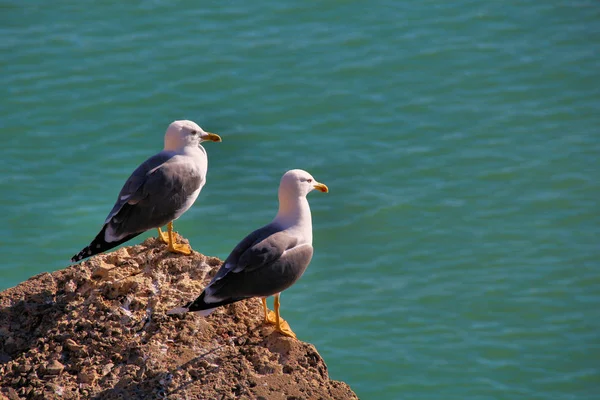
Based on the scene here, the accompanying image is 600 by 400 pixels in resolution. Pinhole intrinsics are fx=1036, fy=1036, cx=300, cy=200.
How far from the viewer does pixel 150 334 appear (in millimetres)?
6387

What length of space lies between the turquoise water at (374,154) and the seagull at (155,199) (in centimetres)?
361

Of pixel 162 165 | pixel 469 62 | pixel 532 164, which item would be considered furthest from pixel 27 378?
pixel 469 62

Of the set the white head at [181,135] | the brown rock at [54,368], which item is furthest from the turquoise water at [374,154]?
the brown rock at [54,368]

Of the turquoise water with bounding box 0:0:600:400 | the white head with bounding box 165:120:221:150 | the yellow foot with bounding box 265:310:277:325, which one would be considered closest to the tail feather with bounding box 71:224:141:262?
the white head with bounding box 165:120:221:150

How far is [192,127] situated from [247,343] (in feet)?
6.18

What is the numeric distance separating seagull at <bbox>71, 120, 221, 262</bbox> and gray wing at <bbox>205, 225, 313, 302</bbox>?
742mm

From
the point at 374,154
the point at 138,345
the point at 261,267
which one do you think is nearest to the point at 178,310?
the point at 138,345

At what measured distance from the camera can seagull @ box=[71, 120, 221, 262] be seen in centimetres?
721

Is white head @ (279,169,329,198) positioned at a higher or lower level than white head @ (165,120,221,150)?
lower

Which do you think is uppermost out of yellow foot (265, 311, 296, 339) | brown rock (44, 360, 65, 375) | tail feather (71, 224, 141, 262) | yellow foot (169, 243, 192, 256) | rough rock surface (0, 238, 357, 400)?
yellow foot (169, 243, 192, 256)

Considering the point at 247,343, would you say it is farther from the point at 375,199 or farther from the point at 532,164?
the point at 532,164

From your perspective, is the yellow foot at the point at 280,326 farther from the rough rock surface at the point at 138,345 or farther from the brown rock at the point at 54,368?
the brown rock at the point at 54,368

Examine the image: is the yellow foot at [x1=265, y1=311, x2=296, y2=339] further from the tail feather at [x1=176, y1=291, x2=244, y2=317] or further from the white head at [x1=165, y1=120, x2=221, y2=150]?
the white head at [x1=165, y1=120, x2=221, y2=150]

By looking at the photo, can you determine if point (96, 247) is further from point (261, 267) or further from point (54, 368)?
point (261, 267)
